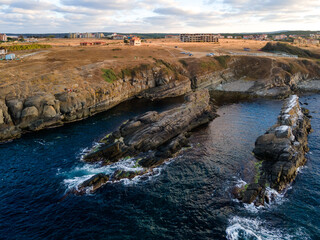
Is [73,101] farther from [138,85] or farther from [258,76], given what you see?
[258,76]

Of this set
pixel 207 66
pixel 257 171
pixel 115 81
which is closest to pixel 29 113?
pixel 115 81

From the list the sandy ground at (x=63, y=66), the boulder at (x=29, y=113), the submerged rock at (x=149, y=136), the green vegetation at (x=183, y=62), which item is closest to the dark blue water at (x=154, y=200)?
the submerged rock at (x=149, y=136)

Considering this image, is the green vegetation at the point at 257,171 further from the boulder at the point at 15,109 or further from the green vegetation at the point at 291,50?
the green vegetation at the point at 291,50

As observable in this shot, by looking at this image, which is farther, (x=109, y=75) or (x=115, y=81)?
(x=109, y=75)

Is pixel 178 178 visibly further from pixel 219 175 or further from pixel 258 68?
pixel 258 68

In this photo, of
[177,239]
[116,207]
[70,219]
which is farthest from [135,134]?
[177,239]

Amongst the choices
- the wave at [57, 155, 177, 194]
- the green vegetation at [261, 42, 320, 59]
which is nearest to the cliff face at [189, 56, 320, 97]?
the green vegetation at [261, 42, 320, 59]
